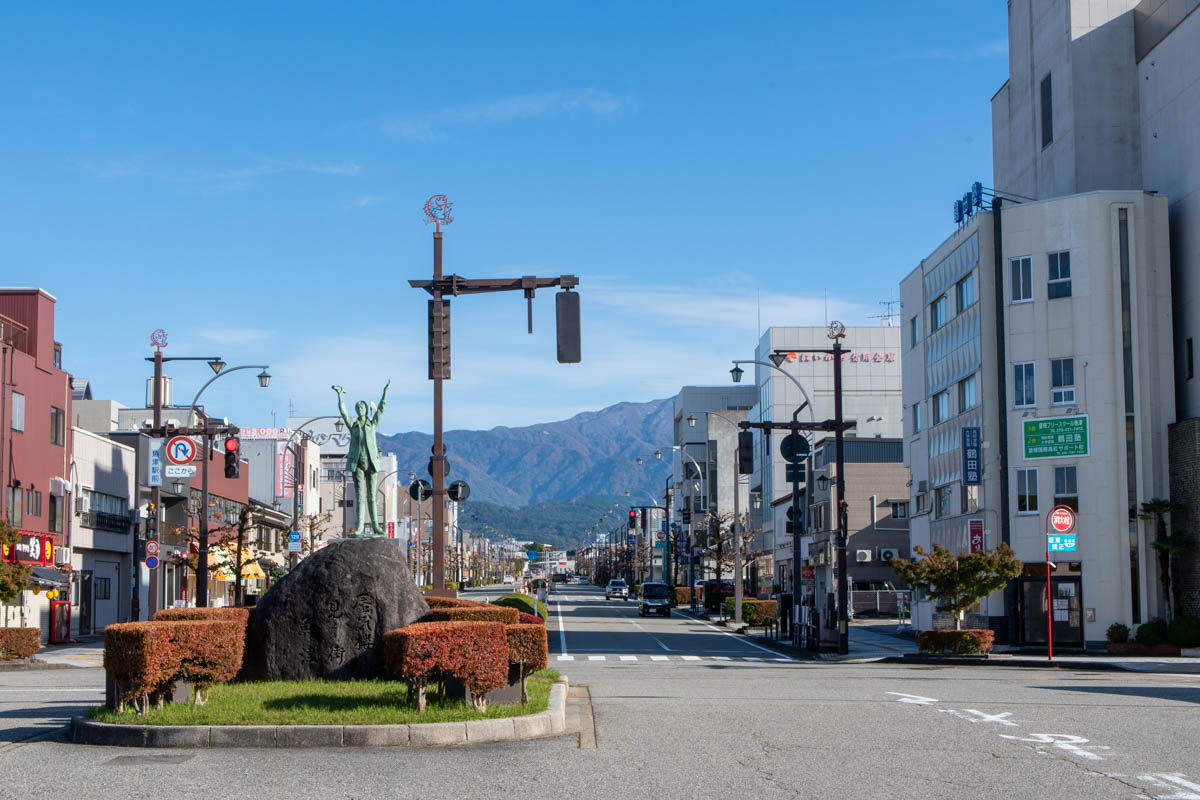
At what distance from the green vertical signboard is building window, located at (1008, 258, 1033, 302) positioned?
431 centimetres

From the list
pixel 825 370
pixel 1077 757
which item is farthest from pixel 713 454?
pixel 1077 757

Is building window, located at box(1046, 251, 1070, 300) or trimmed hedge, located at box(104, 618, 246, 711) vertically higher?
building window, located at box(1046, 251, 1070, 300)

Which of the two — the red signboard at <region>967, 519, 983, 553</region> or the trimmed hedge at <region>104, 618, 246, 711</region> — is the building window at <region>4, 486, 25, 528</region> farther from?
the trimmed hedge at <region>104, 618, 246, 711</region>

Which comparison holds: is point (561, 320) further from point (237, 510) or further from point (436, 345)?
point (237, 510)

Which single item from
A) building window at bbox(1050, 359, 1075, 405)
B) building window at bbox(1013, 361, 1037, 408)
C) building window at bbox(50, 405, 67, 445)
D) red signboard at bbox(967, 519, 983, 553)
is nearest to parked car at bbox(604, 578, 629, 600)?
building window at bbox(50, 405, 67, 445)

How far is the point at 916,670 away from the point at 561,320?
50.6ft

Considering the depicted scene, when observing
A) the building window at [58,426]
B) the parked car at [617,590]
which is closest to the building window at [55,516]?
the building window at [58,426]

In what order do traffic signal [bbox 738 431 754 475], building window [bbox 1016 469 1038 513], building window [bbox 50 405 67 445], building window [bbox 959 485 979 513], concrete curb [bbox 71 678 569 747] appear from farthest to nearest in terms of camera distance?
building window [bbox 50 405 67 445] < building window [bbox 959 485 979 513] < building window [bbox 1016 469 1038 513] < traffic signal [bbox 738 431 754 475] < concrete curb [bbox 71 678 569 747]

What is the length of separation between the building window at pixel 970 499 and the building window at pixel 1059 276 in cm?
735

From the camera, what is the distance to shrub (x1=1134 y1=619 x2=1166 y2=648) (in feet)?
127

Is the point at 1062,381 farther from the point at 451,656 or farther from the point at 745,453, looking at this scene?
the point at 451,656

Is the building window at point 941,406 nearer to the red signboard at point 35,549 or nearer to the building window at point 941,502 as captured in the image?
the building window at point 941,502

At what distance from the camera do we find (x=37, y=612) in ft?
160

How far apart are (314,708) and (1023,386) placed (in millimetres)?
33636
